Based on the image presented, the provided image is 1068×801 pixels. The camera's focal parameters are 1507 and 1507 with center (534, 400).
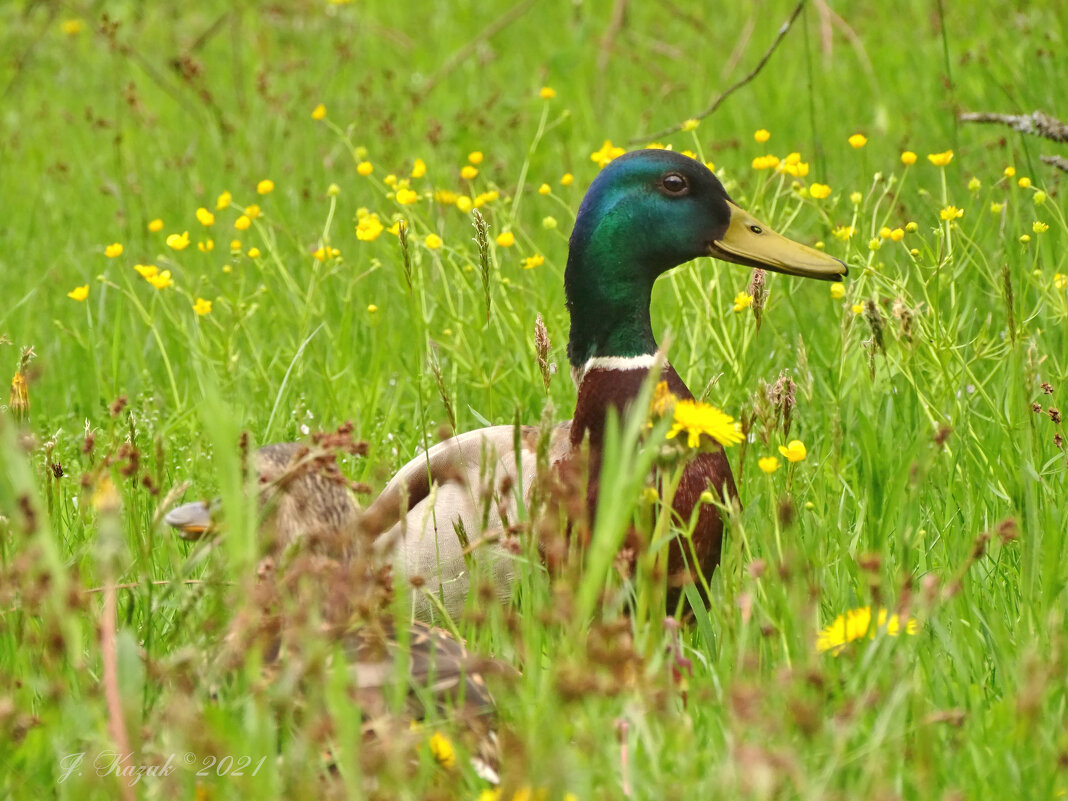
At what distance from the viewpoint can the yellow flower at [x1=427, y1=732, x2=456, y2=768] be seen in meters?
2.09

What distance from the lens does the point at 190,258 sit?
6035 millimetres

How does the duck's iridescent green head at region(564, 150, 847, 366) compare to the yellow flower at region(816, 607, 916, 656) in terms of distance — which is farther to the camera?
the duck's iridescent green head at region(564, 150, 847, 366)

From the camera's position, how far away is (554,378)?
4.52 metres

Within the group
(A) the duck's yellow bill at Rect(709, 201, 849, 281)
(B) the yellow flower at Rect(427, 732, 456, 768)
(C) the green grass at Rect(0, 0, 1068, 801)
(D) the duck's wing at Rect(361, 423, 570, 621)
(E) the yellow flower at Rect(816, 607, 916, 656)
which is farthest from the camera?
(A) the duck's yellow bill at Rect(709, 201, 849, 281)

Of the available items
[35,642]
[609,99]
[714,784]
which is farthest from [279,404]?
[609,99]

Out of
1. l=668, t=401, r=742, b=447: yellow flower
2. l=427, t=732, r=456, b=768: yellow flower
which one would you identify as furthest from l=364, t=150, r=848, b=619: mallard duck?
l=427, t=732, r=456, b=768: yellow flower

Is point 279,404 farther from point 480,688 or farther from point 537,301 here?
point 480,688

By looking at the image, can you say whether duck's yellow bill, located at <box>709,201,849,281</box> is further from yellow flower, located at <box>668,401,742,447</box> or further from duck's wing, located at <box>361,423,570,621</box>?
yellow flower, located at <box>668,401,742,447</box>

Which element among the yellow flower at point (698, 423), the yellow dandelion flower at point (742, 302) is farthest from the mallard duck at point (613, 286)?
the yellow flower at point (698, 423)

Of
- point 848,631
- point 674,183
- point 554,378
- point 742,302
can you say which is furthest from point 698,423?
point 554,378

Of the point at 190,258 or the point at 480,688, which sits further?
the point at 190,258

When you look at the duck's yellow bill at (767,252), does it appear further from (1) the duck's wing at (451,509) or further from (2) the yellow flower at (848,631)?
(2) the yellow flower at (848,631)

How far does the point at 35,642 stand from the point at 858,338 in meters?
2.32

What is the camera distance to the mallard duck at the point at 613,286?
11.0ft
